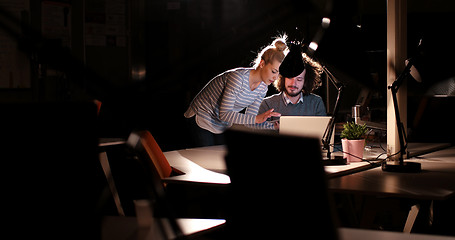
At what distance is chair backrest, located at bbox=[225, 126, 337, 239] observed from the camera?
0.74 metres

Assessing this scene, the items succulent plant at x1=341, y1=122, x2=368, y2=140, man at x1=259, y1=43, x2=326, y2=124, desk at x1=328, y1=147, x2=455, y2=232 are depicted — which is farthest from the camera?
man at x1=259, y1=43, x2=326, y2=124

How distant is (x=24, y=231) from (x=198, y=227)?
77cm

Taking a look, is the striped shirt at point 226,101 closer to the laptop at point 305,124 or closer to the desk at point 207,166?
the desk at point 207,166

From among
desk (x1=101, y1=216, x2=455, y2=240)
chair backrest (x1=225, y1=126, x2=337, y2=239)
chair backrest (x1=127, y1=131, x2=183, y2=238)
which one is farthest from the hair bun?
chair backrest (x1=127, y1=131, x2=183, y2=238)

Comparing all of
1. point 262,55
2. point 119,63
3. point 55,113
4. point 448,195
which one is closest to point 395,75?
point 448,195

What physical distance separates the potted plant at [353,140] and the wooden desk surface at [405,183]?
8.1 inches

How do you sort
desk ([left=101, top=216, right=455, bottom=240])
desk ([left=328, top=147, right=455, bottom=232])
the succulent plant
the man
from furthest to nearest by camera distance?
the man → the succulent plant → desk ([left=328, top=147, right=455, bottom=232]) → desk ([left=101, top=216, right=455, bottom=240])

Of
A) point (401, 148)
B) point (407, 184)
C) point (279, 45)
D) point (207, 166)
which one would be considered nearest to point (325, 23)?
point (407, 184)

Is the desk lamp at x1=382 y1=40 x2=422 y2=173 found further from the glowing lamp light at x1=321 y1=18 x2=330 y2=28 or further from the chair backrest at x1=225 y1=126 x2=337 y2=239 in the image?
the chair backrest at x1=225 y1=126 x2=337 y2=239

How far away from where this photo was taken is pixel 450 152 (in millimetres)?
2869

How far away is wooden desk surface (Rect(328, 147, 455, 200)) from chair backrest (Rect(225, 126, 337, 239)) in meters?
0.69

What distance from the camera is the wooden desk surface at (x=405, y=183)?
165 centimetres

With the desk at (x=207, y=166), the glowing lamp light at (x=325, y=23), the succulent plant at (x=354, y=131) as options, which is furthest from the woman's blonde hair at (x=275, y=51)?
the glowing lamp light at (x=325, y=23)

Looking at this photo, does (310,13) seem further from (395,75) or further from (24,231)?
(395,75)
